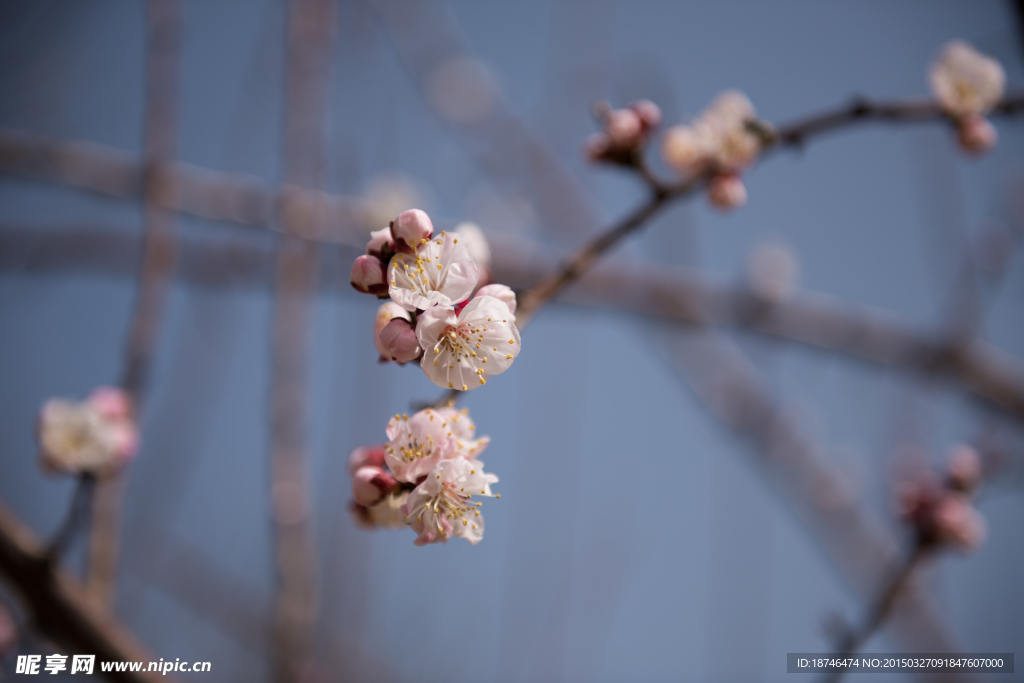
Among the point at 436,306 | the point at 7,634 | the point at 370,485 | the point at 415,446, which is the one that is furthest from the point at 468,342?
the point at 7,634

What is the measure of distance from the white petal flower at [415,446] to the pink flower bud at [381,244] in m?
0.28

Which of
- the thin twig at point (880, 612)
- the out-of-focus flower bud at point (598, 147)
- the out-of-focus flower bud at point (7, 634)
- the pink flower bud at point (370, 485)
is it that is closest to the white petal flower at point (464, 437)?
the pink flower bud at point (370, 485)

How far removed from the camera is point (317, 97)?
228 cm

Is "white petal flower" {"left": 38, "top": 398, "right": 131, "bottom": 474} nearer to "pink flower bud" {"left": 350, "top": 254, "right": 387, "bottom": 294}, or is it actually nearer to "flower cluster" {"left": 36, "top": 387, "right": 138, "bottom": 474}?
"flower cluster" {"left": 36, "top": 387, "right": 138, "bottom": 474}

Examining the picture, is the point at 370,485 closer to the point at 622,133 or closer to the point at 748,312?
the point at 622,133

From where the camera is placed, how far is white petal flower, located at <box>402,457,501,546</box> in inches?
35.8

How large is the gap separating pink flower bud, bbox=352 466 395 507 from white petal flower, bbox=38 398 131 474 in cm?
122

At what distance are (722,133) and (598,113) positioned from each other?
15.1 inches

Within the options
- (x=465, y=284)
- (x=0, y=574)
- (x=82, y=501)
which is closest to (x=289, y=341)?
(x=82, y=501)

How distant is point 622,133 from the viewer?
1.53 m

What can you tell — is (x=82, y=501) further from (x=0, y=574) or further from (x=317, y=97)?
(x=317, y=97)

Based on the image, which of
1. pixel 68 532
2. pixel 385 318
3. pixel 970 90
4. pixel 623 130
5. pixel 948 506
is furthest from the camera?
pixel 948 506

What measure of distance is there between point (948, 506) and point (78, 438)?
3.06 m

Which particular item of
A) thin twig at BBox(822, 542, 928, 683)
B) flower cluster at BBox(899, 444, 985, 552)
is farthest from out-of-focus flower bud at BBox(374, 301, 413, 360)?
flower cluster at BBox(899, 444, 985, 552)
